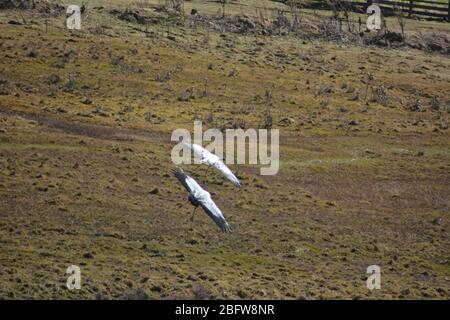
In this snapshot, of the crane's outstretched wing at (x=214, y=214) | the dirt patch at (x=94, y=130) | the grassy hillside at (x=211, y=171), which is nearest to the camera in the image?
the grassy hillside at (x=211, y=171)

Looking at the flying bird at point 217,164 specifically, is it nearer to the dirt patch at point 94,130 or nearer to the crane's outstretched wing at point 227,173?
the crane's outstretched wing at point 227,173

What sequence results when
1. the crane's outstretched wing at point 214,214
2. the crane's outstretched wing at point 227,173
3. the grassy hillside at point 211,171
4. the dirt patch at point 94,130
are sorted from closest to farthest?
the grassy hillside at point 211,171
the crane's outstretched wing at point 214,214
the crane's outstretched wing at point 227,173
the dirt patch at point 94,130

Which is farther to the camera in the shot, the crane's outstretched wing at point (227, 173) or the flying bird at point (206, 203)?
the crane's outstretched wing at point (227, 173)

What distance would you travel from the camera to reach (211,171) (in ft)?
91.5

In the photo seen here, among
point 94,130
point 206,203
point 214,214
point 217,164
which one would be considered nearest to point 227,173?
point 217,164

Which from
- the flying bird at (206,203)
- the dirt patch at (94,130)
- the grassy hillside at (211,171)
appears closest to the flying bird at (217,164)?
the grassy hillside at (211,171)

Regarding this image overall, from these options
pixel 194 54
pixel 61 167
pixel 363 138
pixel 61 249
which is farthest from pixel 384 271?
pixel 194 54

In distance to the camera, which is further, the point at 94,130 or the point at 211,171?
the point at 94,130

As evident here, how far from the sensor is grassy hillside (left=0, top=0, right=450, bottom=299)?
2125 centimetres

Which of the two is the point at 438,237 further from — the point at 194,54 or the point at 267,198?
the point at 194,54

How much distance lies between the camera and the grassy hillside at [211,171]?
2125 centimetres

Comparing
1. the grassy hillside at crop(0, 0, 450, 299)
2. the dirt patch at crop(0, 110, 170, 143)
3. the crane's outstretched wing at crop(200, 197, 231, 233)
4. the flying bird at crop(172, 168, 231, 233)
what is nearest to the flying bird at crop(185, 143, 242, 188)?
the grassy hillside at crop(0, 0, 450, 299)

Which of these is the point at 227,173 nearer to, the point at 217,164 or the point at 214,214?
the point at 217,164

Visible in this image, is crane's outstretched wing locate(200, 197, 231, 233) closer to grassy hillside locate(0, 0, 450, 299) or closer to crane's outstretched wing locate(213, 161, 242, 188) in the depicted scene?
grassy hillside locate(0, 0, 450, 299)
